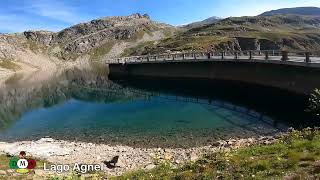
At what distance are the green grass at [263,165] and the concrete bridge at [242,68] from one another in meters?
29.6

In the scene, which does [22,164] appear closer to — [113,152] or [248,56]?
[113,152]

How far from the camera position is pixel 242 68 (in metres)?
73.9

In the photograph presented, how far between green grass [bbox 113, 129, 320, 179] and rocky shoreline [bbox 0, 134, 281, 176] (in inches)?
283

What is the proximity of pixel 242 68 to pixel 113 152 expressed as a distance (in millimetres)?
45786

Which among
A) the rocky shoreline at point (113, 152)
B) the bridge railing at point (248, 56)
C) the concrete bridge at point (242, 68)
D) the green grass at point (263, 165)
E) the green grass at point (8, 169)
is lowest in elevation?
the rocky shoreline at point (113, 152)

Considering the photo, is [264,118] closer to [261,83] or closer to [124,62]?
[261,83]

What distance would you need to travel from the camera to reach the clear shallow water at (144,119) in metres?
39.5

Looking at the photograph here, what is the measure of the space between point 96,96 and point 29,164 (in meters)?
55.9

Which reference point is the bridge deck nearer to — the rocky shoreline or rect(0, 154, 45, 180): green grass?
the rocky shoreline

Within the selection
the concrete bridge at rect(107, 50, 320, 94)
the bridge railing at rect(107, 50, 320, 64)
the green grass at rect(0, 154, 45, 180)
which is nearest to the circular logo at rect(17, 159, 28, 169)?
the green grass at rect(0, 154, 45, 180)

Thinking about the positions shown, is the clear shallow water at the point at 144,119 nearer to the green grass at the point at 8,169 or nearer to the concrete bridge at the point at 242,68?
the concrete bridge at the point at 242,68

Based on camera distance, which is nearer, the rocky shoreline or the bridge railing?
the rocky shoreline

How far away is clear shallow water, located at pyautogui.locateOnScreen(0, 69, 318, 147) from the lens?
3947cm

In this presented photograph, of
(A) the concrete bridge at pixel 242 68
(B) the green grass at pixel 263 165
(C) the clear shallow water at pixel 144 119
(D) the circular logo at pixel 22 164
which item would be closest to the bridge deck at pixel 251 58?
(A) the concrete bridge at pixel 242 68
